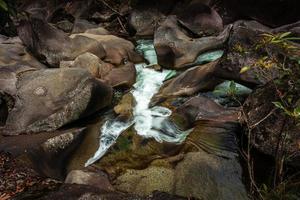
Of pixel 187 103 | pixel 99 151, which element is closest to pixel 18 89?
pixel 99 151

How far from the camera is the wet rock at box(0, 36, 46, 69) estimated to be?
9.10 m

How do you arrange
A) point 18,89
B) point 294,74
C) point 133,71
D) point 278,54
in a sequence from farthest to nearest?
point 133,71
point 18,89
point 278,54
point 294,74

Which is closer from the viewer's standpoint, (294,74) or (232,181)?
(294,74)

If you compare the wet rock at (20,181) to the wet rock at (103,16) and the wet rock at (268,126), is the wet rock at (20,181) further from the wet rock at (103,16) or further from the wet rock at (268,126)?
the wet rock at (103,16)

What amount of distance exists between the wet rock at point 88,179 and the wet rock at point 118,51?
4.70m

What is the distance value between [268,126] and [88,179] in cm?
288

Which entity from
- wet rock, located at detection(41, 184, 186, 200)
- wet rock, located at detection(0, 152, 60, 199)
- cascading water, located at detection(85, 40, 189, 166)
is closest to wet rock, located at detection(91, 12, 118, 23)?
cascading water, located at detection(85, 40, 189, 166)

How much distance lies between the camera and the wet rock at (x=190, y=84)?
7961mm

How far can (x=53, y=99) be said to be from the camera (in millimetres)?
7332

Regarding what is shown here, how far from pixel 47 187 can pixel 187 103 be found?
10.5ft

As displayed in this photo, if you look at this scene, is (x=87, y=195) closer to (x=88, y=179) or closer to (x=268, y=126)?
(x=88, y=179)

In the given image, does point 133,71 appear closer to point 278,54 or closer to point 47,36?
point 47,36

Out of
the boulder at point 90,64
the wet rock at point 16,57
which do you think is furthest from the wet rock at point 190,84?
the wet rock at point 16,57

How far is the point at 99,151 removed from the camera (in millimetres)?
6680
